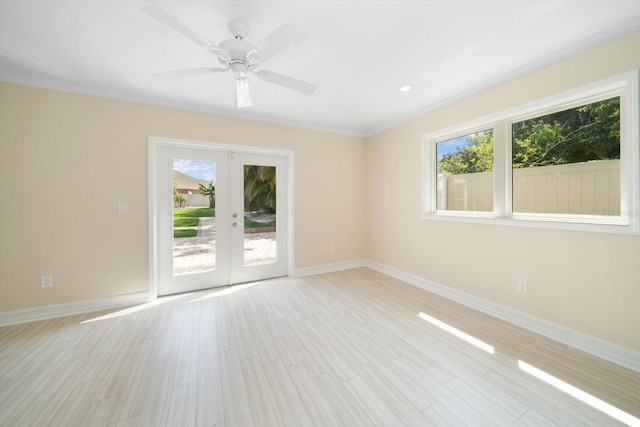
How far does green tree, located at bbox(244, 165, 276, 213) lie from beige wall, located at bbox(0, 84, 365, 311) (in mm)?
666

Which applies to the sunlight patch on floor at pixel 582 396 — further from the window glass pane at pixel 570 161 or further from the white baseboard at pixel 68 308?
the white baseboard at pixel 68 308

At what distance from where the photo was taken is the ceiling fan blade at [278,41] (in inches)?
57.0

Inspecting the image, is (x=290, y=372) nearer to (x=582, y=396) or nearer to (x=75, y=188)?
(x=582, y=396)

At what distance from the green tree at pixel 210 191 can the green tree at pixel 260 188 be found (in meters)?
0.45

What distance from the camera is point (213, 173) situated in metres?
3.49

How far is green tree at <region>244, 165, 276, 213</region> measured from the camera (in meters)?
3.72

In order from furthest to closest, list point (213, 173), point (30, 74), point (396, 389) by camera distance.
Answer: point (213, 173)
point (30, 74)
point (396, 389)

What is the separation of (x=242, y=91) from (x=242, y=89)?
0.02 meters

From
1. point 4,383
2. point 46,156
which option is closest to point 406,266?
point 4,383

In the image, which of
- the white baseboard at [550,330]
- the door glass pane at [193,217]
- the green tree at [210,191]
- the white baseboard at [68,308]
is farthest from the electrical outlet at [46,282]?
the white baseboard at [550,330]

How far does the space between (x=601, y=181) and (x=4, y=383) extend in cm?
493

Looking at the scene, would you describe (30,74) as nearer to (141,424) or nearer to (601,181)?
(141,424)

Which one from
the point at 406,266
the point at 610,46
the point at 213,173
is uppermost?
the point at 610,46

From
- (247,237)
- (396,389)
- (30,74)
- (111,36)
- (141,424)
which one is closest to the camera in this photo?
(141,424)
